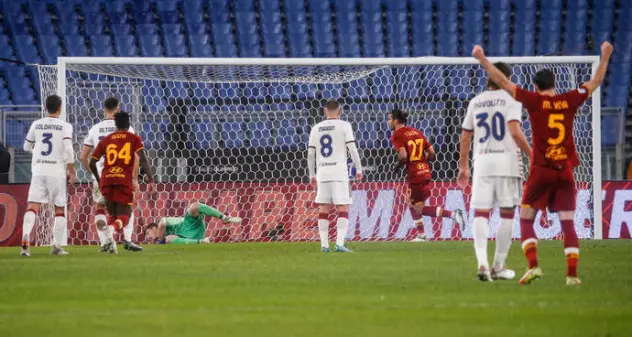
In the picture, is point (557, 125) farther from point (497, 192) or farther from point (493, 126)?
point (497, 192)

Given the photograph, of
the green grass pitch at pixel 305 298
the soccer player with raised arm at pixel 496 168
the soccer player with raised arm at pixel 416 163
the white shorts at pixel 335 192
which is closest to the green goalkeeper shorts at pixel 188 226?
the soccer player with raised arm at pixel 416 163

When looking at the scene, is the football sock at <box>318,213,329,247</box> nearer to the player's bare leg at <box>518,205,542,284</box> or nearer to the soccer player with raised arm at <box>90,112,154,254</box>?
the soccer player with raised arm at <box>90,112,154,254</box>

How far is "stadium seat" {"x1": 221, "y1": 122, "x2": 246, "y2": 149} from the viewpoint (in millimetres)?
18125

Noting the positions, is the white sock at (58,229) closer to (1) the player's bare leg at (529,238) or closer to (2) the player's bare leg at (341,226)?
(2) the player's bare leg at (341,226)

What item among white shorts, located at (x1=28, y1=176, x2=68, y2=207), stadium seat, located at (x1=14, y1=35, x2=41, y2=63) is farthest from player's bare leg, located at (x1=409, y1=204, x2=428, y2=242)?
stadium seat, located at (x1=14, y1=35, x2=41, y2=63)

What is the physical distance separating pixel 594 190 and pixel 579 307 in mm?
11038

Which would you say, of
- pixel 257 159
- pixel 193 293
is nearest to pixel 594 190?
pixel 257 159

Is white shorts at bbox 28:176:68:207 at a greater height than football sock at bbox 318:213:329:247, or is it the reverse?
white shorts at bbox 28:176:68:207

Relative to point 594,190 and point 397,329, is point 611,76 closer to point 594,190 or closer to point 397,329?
point 594,190

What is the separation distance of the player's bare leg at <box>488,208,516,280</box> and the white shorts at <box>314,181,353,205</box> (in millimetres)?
5095

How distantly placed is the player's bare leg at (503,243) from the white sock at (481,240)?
0.11 meters

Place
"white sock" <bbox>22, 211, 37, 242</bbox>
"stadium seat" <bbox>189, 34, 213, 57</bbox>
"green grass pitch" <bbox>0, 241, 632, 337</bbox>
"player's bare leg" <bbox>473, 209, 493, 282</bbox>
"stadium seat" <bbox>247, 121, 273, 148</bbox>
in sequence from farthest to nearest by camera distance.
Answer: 1. "stadium seat" <bbox>189, 34, 213, 57</bbox>
2. "stadium seat" <bbox>247, 121, 273, 148</bbox>
3. "white sock" <bbox>22, 211, 37, 242</bbox>
4. "player's bare leg" <bbox>473, 209, 493, 282</bbox>
5. "green grass pitch" <bbox>0, 241, 632, 337</bbox>

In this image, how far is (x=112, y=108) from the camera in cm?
1367

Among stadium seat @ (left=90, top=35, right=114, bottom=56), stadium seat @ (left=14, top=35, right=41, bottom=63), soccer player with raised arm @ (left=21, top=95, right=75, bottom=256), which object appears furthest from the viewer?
stadium seat @ (left=90, top=35, right=114, bottom=56)
